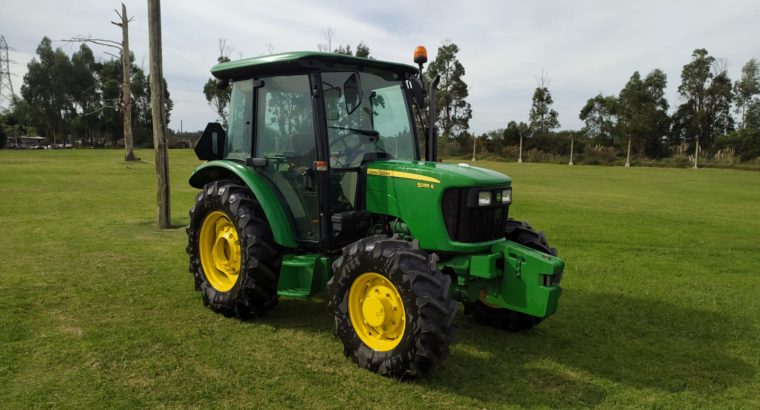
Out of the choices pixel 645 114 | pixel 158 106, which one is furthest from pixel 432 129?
pixel 645 114

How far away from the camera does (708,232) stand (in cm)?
1111

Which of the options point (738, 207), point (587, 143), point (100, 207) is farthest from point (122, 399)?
point (587, 143)

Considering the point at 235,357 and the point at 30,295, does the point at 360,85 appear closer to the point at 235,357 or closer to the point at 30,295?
the point at 235,357

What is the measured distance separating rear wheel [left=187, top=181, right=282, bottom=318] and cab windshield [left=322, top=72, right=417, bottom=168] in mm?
974

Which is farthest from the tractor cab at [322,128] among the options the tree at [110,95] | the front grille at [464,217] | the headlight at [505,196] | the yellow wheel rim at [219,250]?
the tree at [110,95]

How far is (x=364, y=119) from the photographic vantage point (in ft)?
16.5

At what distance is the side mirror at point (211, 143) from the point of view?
579 cm

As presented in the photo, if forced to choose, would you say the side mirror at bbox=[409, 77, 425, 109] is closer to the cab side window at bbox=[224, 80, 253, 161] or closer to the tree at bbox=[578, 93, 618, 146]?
the cab side window at bbox=[224, 80, 253, 161]

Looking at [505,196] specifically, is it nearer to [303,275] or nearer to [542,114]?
[303,275]

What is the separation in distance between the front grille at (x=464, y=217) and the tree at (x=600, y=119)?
60.1 meters

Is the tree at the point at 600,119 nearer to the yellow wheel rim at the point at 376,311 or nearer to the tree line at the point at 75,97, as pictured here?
Result: the tree line at the point at 75,97

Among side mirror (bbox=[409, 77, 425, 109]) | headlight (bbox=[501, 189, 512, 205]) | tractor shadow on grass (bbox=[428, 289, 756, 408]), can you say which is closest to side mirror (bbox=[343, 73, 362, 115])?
side mirror (bbox=[409, 77, 425, 109])

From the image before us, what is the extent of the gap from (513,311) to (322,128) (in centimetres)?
235

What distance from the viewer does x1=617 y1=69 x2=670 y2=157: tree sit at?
5456 centimetres
